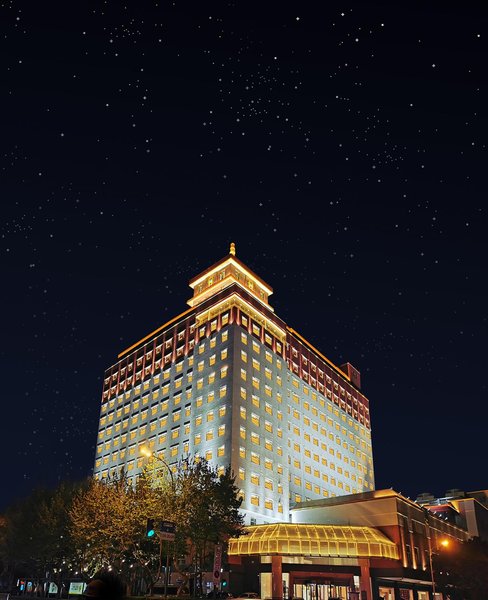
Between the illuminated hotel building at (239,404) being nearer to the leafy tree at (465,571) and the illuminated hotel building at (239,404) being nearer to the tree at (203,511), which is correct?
the leafy tree at (465,571)

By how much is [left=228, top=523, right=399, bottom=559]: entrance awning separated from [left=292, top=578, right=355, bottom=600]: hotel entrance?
4.43 meters

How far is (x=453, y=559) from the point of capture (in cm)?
6619

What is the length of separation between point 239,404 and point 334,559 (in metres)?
24.6

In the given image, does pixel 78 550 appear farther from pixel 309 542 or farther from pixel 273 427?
pixel 273 427

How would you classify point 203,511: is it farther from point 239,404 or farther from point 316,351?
point 316,351

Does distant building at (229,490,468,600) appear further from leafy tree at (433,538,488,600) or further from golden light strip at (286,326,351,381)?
golden light strip at (286,326,351,381)

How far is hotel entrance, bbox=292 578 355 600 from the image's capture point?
193ft

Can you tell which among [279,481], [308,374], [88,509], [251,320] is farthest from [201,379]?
[88,509]

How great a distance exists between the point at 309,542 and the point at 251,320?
37.5 m

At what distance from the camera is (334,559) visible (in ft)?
199

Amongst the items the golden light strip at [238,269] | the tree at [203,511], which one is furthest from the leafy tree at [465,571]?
the golden light strip at [238,269]

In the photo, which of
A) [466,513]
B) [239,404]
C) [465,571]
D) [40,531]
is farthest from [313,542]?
[466,513]

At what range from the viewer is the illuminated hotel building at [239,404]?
77.5 meters

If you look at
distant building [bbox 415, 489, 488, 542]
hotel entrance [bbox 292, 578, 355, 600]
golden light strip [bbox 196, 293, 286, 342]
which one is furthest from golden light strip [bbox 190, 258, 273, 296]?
distant building [bbox 415, 489, 488, 542]
